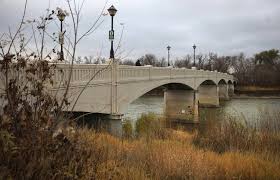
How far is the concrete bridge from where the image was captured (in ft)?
40.2

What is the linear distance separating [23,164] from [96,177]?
131 cm

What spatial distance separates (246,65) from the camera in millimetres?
106562

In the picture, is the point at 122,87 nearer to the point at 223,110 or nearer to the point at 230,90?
the point at 223,110

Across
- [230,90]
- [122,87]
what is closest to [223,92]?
[230,90]

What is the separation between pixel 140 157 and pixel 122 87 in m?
11.0

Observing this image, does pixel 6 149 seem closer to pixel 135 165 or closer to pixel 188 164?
pixel 135 165

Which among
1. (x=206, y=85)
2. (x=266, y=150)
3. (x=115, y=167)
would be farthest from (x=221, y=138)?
(x=206, y=85)

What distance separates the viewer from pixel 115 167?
4.39m

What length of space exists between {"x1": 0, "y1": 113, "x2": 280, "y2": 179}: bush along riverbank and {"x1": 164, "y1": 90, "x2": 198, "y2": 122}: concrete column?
81.2ft

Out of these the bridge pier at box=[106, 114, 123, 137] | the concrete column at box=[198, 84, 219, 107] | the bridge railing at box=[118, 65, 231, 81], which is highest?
the bridge railing at box=[118, 65, 231, 81]

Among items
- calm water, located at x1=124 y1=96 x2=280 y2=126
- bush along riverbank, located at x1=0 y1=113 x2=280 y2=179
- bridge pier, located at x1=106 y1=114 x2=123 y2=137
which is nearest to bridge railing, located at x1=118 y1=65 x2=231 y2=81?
bridge pier, located at x1=106 y1=114 x2=123 y2=137

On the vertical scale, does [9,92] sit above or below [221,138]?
above

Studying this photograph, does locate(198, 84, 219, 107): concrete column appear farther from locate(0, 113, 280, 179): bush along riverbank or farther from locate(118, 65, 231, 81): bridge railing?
locate(0, 113, 280, 179): bush along riverbank

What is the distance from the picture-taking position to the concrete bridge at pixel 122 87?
1226 centimetres
